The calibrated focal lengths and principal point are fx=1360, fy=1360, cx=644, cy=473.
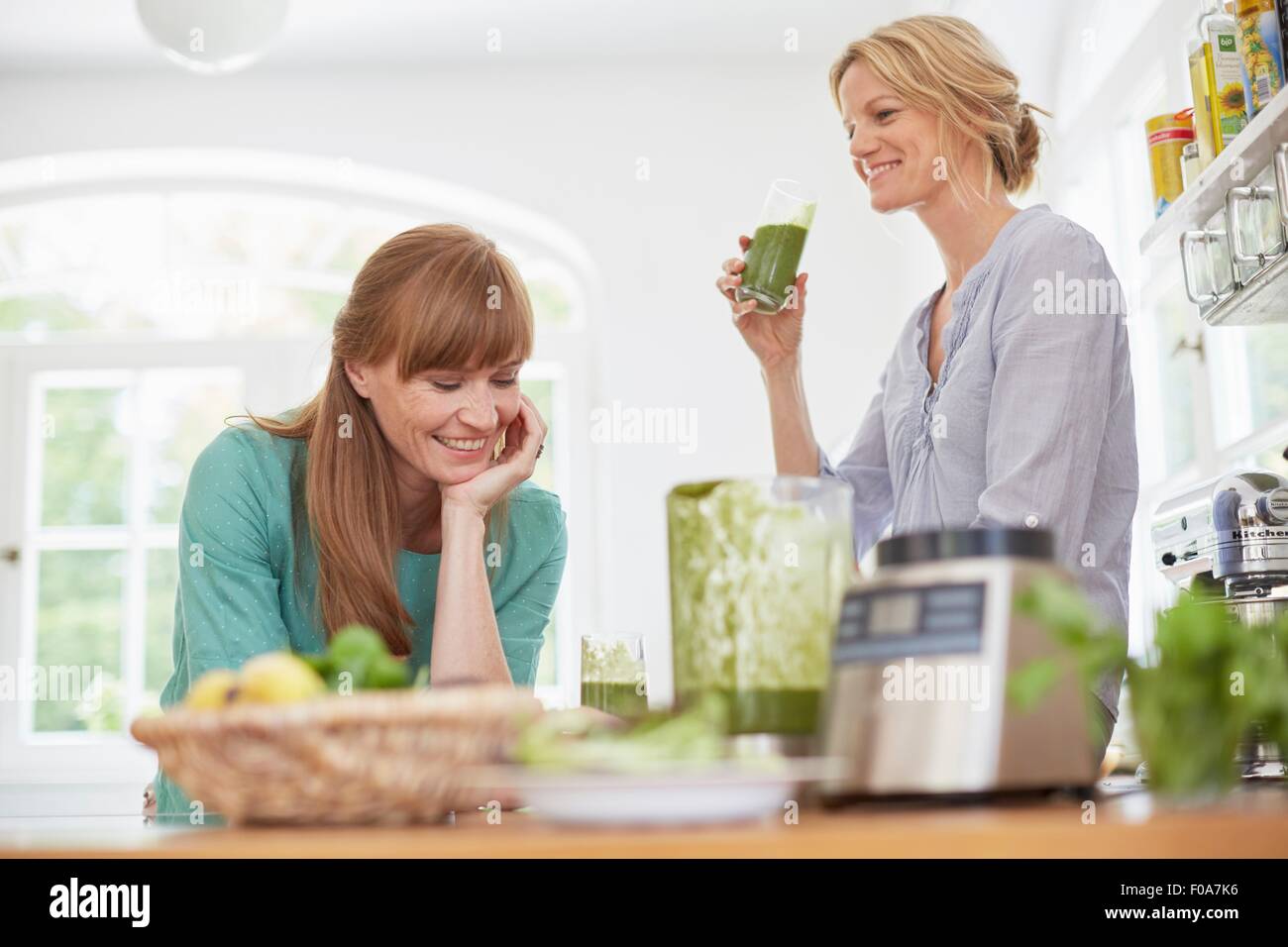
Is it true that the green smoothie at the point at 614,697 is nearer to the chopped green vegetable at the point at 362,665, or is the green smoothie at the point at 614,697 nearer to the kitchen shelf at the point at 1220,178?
the chopped green vegetable at the point at 362,665

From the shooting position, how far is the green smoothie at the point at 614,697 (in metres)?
1.39

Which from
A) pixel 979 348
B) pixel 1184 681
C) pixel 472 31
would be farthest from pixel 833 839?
pixel 472 31

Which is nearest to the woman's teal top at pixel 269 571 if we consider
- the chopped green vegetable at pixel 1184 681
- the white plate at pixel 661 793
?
the white plate at pixel 661 793

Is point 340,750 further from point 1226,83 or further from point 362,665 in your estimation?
point 1226,83

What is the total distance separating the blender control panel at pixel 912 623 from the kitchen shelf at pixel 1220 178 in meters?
1.19

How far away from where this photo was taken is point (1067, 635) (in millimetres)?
767

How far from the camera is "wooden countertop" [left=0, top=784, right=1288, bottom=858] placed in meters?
Result: 0.70

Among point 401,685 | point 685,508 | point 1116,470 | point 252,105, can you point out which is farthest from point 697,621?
point 252,105

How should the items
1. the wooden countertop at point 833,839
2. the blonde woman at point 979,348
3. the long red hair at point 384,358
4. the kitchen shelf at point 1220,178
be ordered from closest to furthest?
the wooden countertop at point 833,839 → the blonde woman at point 979,348 → the long red hair at point 384,358 → the kitchen shelf at point 1220,178

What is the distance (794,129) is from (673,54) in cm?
47

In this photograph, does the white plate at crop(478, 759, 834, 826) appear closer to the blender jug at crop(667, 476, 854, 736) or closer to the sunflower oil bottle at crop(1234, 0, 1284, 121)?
the blender jug at crop(667, 476, 854, 736)

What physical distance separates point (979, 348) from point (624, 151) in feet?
10.1

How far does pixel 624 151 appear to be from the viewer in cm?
450
